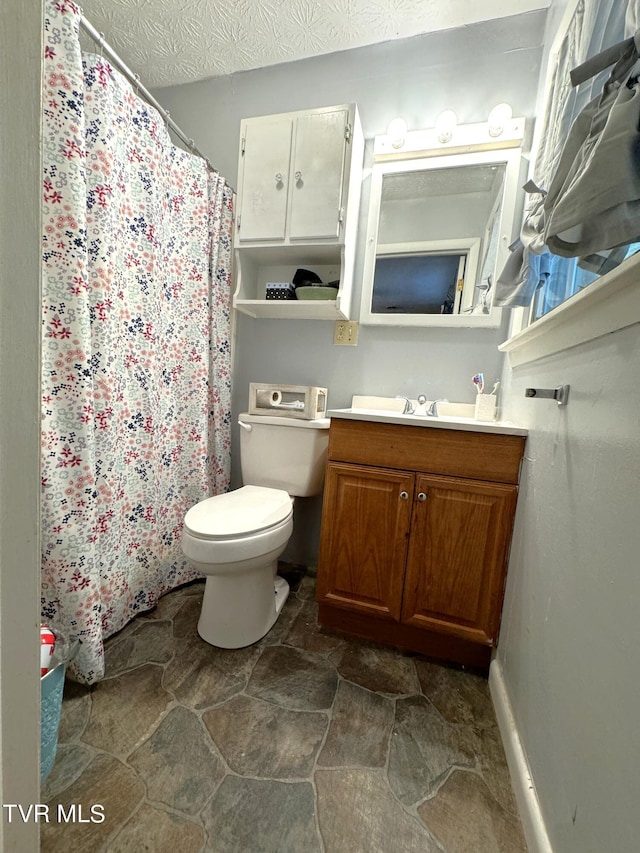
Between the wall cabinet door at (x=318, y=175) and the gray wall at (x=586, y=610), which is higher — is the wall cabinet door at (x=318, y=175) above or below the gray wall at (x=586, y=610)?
above

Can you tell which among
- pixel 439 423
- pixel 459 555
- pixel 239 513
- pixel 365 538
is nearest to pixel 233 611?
pixel 239 513

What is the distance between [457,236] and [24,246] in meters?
1.58

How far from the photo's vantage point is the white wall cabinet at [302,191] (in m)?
1.41

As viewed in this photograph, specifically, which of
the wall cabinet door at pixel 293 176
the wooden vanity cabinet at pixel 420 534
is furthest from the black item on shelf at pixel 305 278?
the wooden vanity cabinet at pixel 420 534

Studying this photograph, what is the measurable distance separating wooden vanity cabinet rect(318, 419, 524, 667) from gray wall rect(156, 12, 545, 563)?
18.8 inches

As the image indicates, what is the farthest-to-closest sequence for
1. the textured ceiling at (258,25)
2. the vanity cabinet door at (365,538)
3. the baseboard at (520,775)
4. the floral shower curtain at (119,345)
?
the textured ceiling at (258,25)
the vanity cabinet door at (365,538)
the floral shower curtain at (119,345)
the baseboard at (520,775)

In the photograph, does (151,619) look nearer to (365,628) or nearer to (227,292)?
(365,628)

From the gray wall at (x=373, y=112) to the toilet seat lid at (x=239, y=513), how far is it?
16.0 inches

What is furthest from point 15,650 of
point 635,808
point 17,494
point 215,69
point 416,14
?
point 215,69

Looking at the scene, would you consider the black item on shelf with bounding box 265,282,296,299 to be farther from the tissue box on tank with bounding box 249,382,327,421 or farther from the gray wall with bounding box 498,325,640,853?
the gray wall with bounding box 498,325,640,853

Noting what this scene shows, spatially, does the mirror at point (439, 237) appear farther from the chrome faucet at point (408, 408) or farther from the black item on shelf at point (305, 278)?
the chrome faucet at point (408, 408)

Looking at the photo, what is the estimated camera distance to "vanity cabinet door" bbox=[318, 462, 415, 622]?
1.21 metres

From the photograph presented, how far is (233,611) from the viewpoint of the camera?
4.03ft

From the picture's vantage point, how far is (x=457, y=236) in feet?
4.92
